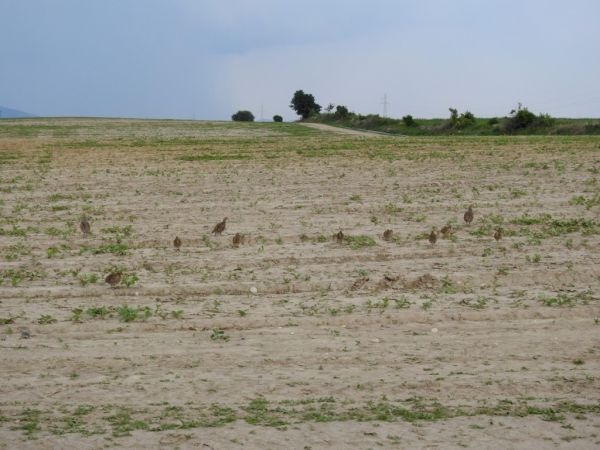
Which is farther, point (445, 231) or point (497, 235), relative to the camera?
point (445, 231)

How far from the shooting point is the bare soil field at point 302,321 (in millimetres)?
7156

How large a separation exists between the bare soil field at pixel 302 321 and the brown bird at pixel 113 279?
0.12 m

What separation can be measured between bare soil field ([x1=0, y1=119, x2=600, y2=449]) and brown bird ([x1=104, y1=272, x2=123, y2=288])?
0.39ft

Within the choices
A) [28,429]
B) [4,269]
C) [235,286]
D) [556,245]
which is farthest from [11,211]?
[28,429]

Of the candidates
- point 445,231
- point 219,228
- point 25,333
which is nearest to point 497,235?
point 445,231

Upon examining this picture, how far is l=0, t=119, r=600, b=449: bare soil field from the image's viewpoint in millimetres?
7156

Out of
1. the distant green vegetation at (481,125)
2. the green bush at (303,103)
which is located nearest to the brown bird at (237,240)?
the distant green vegetation at (481,125)

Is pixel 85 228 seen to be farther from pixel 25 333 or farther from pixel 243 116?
pixel 243 116

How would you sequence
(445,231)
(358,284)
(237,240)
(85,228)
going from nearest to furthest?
(358,284) < (237,240) < (445,231) < (85,228)

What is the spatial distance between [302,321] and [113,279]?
3092 millimetres

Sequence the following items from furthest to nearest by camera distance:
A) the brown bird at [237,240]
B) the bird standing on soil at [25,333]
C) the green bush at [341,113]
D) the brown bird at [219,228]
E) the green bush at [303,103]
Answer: the green bush at [303,103], the green bush at [341,113], the brown bird at [219,228], the brown bird at [237,240], the bird standing on soil at [25,333]

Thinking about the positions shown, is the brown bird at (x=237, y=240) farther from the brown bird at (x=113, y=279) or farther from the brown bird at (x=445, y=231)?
the brown bird at (x=445, y=231)

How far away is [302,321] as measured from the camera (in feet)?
33.6

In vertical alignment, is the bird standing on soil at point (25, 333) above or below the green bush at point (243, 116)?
below
